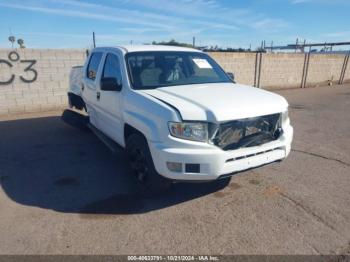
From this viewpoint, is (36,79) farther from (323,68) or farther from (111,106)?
(323,68)

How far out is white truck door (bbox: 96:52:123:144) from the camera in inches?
Answer: 167

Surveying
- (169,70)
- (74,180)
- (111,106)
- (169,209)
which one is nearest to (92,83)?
(111,106)

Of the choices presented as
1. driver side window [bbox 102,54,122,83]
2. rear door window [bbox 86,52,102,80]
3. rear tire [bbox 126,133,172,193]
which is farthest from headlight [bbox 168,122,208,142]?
rear door window [bbox 86,52,102,80]

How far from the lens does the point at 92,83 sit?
5.34 meters

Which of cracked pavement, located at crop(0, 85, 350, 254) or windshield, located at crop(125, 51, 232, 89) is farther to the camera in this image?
windshield, located at crop(125, 51, 232, 89)

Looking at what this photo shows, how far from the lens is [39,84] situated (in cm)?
966

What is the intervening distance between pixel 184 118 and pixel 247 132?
0.79 metres

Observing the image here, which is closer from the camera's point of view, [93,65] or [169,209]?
[169,209]

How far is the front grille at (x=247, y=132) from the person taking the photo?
3143 mm

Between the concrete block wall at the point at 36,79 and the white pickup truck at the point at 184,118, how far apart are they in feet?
19.6

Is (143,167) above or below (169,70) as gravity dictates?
below

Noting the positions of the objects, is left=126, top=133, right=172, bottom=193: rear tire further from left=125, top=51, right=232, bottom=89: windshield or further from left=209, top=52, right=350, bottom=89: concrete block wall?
left=209, top=52, right=350, bottom=89: concrete block wall

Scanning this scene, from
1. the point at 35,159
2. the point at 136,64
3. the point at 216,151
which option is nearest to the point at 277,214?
the point at 216,151

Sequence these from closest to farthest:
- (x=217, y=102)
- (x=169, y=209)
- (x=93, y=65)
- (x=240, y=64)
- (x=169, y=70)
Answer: (x=217, y=102), (x=169, y=209), (x=169, y=70), (x=93, y=65), (x=240, y=64)
